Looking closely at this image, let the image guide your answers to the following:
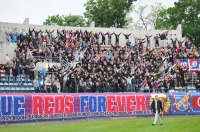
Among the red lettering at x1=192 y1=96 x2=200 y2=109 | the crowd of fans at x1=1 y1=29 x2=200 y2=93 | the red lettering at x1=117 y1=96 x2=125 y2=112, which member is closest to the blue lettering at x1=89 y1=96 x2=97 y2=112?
the red lettering at x1=117 y1=96 x2=125 y2=112

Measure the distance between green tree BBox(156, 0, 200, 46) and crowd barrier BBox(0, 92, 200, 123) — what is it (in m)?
36.9

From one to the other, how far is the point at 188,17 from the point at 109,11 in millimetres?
15115

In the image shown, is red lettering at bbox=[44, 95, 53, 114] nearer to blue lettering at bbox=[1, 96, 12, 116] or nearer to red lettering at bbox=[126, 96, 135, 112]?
blue lettering at bbox=[1, 96, 12, 116]

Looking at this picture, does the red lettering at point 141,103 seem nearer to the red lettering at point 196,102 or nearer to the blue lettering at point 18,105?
the red lettering at point 196,102

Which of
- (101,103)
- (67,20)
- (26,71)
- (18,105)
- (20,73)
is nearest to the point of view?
(18,105)

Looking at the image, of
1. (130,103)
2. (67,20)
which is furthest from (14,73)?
(67,20)

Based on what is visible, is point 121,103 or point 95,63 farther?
point 95,63

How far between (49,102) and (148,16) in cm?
6848

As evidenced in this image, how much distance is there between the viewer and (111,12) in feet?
263

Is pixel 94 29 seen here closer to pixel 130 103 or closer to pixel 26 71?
pixel 26 71

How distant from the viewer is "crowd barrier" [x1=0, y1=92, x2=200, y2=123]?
1273 inches

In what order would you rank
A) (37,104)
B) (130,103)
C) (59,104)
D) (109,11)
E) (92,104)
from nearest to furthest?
1. (37,104)
2. (59,104)
3. (92,104)
4. (130,103)
5. (109,11)

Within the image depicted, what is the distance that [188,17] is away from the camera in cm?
7900

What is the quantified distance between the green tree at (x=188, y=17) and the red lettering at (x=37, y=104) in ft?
160
